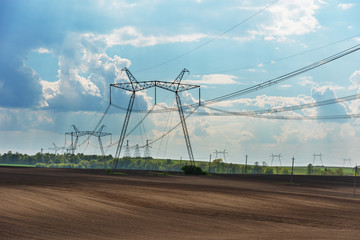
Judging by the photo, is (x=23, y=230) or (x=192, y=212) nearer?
(x=23, y=230)

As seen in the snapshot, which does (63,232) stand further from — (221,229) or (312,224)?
(312,224)

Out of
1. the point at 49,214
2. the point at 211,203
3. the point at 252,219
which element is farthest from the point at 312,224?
the point at 49,214

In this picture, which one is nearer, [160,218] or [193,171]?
[160,218]

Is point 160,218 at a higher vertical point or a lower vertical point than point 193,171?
higher

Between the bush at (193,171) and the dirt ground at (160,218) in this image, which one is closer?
the dirt ground at (160,218)

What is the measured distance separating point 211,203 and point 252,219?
7453mm

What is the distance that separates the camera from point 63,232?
1786cm

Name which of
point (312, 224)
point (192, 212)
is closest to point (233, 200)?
point (192, 212)

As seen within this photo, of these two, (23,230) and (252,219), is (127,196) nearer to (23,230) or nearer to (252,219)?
(252,219)

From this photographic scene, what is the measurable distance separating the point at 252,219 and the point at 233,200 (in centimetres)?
992

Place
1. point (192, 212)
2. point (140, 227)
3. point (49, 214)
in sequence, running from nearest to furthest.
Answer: point (140, 227)
point (49, 214)
point (192, 212)

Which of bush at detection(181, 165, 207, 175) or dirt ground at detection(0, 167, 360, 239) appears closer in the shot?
dirt ground at detection(0, 167, 360, 239)

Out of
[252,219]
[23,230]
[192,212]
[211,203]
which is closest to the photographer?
[23,230]

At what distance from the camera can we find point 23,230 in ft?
58.1
